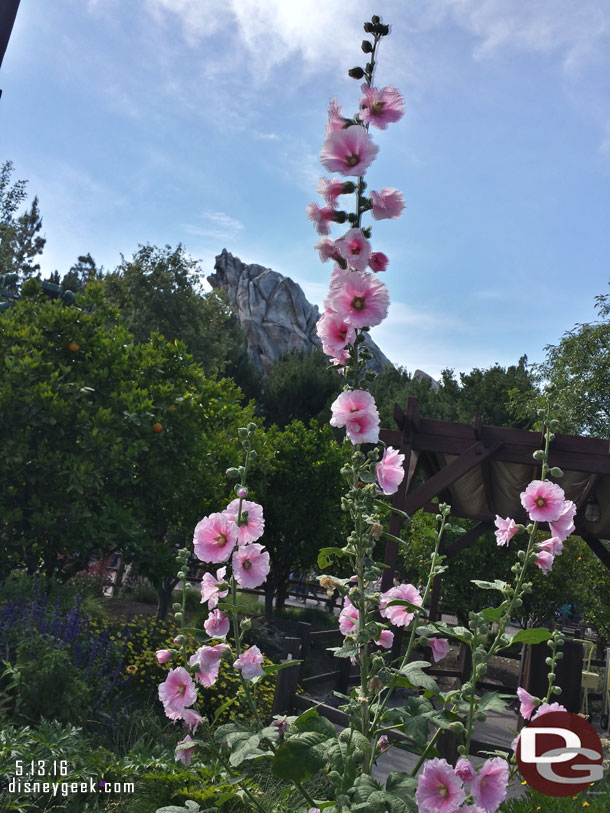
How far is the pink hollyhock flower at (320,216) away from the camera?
181 centimetres

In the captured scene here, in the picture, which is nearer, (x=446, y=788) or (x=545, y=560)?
(x=446, y=788)

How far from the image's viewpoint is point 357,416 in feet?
5.71

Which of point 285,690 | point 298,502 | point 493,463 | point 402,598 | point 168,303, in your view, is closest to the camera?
point 402,598

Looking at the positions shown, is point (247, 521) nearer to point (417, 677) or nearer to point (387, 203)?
point (417, 677)

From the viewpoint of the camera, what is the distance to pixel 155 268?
87.9 ft

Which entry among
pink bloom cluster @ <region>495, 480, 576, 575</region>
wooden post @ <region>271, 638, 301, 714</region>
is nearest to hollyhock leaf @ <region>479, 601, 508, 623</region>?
pink bloom cluster @ <region>495, 480, 576, 575</region>

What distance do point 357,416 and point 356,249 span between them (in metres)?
0.42

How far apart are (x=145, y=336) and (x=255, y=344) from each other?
28.5 m

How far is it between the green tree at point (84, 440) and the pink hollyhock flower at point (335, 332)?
618 cm

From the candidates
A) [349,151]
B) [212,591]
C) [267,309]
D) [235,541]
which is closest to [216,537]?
[235,541]

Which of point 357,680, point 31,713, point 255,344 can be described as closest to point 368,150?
point 31,713

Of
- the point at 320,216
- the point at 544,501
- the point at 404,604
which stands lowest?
the point at 404,604

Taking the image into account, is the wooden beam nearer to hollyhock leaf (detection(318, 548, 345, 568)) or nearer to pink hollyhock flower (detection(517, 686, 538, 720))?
pink hollyhock flower (detection(517, 686, 538, 720))

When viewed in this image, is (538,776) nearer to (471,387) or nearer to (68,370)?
(68,370)
